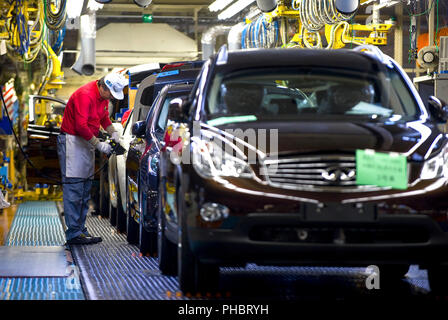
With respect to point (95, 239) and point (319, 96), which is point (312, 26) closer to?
point (95, 239)

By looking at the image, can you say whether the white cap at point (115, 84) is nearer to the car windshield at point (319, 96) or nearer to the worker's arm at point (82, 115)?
the worker's arm at point (82, 115)

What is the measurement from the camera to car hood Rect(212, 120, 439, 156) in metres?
5.44

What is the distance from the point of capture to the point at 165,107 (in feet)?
28.6

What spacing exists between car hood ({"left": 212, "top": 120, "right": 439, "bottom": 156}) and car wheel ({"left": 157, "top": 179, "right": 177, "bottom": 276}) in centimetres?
128

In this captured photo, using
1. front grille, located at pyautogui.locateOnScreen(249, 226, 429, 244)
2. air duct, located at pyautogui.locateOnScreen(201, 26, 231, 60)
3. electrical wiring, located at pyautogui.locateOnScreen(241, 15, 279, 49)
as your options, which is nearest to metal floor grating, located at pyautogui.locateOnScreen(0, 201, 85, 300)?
front grille, located at pyautogui.locateOnScreen(249, 226, 429, 244)

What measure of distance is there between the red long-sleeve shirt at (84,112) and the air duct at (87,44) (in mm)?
12257

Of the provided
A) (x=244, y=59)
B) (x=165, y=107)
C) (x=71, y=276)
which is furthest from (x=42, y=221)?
(x=244, y=59)

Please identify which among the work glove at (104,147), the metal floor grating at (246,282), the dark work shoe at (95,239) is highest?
the work glove at (104,147)

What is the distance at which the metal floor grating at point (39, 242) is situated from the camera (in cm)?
613

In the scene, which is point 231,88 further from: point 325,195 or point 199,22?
point 199,22

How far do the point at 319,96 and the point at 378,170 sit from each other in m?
1.21

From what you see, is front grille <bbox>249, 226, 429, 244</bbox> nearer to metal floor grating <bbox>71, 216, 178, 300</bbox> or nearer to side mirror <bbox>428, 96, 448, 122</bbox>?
metal floor grating <bbox>71, 216, 178, 300</bbox>

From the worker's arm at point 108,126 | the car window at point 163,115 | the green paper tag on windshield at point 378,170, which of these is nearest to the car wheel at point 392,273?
the green paper tag on windshield at point 378,170
